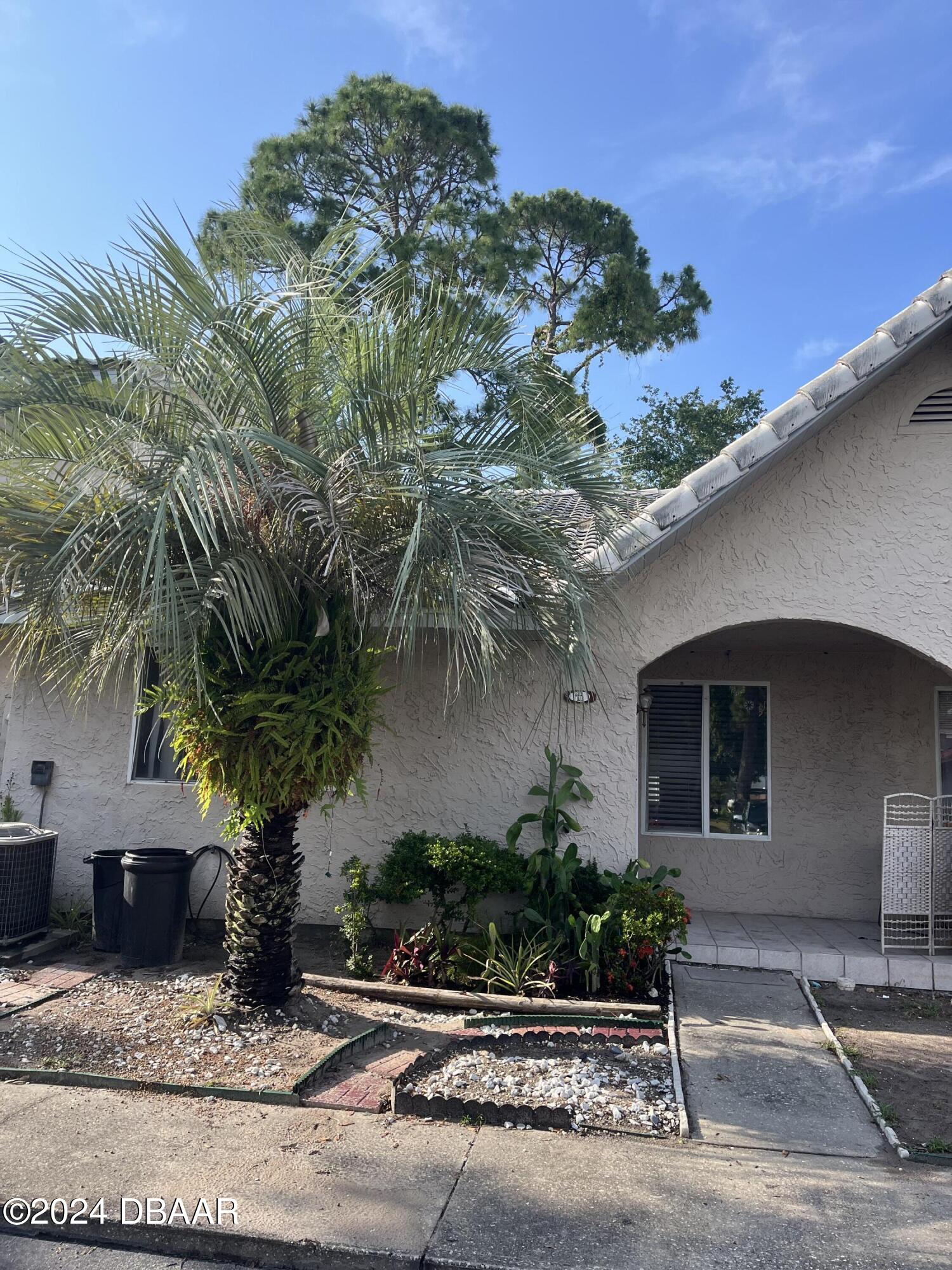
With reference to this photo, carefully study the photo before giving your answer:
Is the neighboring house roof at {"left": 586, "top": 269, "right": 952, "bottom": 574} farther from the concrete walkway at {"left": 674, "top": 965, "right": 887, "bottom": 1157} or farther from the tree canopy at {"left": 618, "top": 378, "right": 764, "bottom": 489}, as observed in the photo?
the tree canopy at {"left": 618, "top": 378, "right": 764, "bottom": 489}

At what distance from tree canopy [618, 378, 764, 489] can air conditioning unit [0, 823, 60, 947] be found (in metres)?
22.0

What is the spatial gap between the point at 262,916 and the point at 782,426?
5.25m

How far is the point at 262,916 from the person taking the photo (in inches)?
248

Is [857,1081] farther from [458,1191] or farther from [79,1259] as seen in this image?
[79,1259]

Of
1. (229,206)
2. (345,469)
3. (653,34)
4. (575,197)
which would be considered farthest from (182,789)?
(575,197)

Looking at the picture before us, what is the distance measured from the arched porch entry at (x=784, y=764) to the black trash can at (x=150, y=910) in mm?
4659

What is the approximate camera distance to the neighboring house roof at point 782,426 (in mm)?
6957

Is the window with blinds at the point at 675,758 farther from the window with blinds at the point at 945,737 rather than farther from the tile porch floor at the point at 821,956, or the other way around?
the window with blinds at the point at 945,737

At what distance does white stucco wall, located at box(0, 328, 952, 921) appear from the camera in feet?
25.3

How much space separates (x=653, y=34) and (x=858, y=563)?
7.23 meters

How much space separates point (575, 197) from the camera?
64.6ft

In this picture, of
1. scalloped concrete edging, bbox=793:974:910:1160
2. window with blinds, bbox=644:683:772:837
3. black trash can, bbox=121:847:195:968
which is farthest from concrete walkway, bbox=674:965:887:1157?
black trash can, bbox=121:847:195:968

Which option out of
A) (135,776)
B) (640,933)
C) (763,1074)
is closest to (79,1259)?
(763,1074)

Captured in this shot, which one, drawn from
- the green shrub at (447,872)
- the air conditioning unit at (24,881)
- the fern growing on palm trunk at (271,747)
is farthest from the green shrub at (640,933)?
the air conditioning unit at (24,881)
